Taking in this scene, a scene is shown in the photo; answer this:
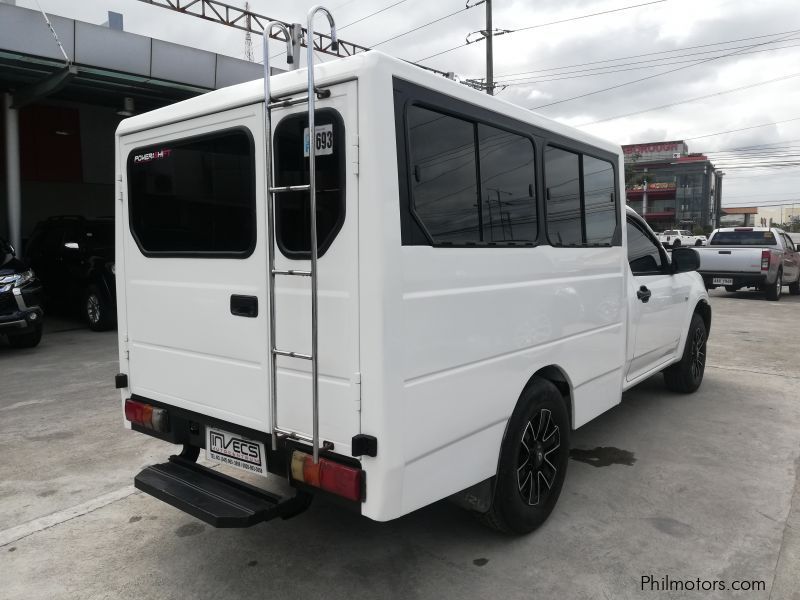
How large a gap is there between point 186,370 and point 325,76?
1.62m

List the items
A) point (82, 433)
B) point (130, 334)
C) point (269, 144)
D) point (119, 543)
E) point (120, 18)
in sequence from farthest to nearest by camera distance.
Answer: point (120, 18) → point (82, 433) → point (130, 334) → point (119, 543) → point (269, 144)

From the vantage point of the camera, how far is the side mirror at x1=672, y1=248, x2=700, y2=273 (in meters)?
5.32

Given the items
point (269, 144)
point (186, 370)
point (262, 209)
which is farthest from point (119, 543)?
point (269, 144)

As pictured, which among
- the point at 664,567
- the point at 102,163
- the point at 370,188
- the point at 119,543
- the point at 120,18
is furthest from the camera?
the point at 102,163

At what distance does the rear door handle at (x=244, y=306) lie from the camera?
110 inches

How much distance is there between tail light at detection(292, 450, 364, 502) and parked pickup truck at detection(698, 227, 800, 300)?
1337cm

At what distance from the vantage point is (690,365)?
606cm

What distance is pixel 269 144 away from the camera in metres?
2.64

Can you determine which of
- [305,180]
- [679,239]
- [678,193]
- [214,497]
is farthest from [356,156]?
[678,193]

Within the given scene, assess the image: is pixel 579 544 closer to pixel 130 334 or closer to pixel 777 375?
pixel 130 334

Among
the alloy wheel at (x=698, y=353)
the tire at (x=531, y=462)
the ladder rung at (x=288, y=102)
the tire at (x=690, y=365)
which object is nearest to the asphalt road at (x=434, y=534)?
the tire at (x=531, y=462)

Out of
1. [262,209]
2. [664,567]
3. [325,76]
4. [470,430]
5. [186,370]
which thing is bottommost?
[664,567]

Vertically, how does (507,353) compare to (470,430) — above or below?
above

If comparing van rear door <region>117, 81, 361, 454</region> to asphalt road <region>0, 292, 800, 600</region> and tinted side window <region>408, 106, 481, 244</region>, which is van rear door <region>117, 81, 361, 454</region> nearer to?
tinted side window <region>408, 106, 481, 244</region>
